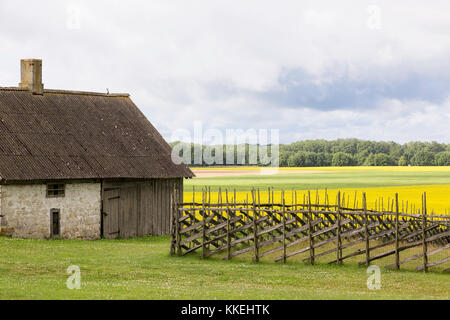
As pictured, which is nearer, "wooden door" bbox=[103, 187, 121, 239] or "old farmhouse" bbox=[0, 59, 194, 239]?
"old farmhouse" bbox=[0, 59, 194, 239]

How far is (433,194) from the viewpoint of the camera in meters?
53.2

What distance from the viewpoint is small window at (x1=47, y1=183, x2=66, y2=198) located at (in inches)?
1270

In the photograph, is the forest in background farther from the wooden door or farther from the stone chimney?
the wooden door

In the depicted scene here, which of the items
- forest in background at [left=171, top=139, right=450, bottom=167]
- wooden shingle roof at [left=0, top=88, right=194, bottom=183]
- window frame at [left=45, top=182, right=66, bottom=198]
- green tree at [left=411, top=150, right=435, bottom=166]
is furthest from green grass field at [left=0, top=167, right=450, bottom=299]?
green tree at [left=411, top=150, right=435, bottom=166]

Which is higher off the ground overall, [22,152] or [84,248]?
[22,152]

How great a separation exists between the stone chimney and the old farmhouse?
0.05 metres

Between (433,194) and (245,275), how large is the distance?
36073 mm

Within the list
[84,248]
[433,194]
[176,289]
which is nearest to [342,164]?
[433,194]

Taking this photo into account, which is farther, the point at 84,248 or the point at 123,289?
the point at 84,248

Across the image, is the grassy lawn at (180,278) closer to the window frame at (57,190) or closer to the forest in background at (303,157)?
the window frame at (57,190)

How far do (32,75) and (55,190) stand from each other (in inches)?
302

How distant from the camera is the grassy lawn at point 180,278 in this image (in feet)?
50.9

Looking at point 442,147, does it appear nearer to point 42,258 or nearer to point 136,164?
point 136,164

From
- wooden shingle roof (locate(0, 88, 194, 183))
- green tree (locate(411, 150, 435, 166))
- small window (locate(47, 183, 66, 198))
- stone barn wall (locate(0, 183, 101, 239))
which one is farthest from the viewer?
green tree (locate(411, 150, 435, 166))
